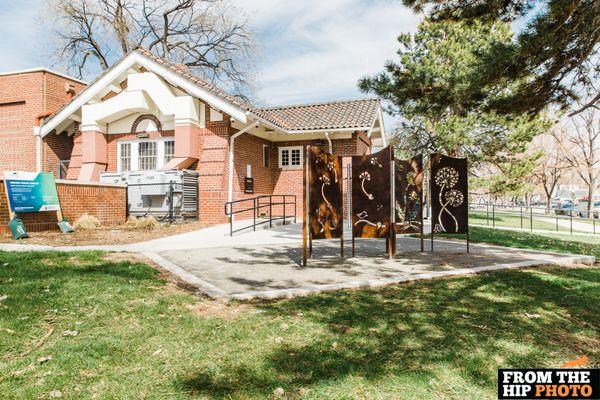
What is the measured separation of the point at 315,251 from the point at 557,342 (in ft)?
18.0

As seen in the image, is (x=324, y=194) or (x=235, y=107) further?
(x=235, y=107)

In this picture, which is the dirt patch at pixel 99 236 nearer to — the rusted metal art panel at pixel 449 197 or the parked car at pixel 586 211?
the rusted metal art panel at pixel 449 197

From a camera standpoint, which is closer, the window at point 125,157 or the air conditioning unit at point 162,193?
the air conditioning unit at point 162,193

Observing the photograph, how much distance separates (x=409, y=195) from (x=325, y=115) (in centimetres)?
1072

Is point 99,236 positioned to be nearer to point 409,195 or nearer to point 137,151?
point 137,151

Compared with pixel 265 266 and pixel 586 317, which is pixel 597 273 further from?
pixel 265 266

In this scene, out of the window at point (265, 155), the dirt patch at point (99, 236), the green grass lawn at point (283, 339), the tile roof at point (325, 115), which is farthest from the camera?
the window at point (265, 155)

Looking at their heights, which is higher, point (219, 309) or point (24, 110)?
point (24, 110)

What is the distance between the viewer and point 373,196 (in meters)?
7.82

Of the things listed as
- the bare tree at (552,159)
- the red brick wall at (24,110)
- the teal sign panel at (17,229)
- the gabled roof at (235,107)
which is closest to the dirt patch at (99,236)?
the teal sign panel at (17,229)

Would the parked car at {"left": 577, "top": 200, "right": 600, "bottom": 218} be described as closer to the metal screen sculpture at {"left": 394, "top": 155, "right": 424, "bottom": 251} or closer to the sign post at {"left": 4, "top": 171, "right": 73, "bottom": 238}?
the metal screen sculpture at {"left": 394, "top": 155, "right": 424, "bottom": 251}

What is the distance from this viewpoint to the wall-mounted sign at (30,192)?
395 inches

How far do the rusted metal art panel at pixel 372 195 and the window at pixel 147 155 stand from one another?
430 inches

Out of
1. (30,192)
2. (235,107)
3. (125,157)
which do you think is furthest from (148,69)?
(30,192)
